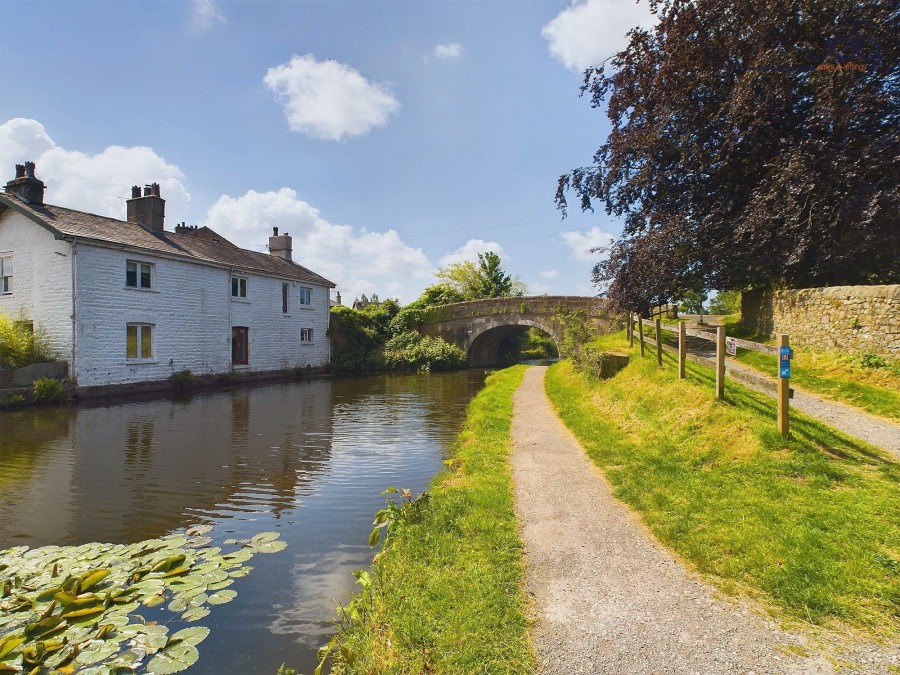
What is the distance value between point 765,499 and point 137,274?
892 inches

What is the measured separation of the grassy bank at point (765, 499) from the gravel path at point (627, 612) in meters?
0.28

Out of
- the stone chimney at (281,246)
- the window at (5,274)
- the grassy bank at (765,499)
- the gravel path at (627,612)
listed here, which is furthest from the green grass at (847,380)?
the stone chimney at (281,246)

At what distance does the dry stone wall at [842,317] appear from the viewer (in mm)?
8586

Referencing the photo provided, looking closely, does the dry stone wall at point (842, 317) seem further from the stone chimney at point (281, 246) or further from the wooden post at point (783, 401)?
the stone chimney at point (281, 246)

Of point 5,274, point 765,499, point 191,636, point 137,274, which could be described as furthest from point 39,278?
point 765,499

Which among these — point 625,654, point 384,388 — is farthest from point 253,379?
point 625,654

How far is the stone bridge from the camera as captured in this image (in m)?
27.3

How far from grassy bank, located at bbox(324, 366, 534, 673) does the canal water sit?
523 mm

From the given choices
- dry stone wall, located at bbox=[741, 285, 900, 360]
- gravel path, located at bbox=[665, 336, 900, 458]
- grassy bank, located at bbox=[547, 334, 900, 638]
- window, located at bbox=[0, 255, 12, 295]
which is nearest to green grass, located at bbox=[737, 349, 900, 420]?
gravel path, located at bbox=[665, 336, 900, 458]

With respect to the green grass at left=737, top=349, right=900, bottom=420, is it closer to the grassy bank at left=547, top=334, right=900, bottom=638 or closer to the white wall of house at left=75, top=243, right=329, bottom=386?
the grassy bank at left=547, top=334, right=900, bottom=638

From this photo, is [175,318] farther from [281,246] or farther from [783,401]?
[783,401]

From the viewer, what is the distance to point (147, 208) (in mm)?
23469

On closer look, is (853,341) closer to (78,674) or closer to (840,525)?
(840,525)

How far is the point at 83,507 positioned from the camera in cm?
685
